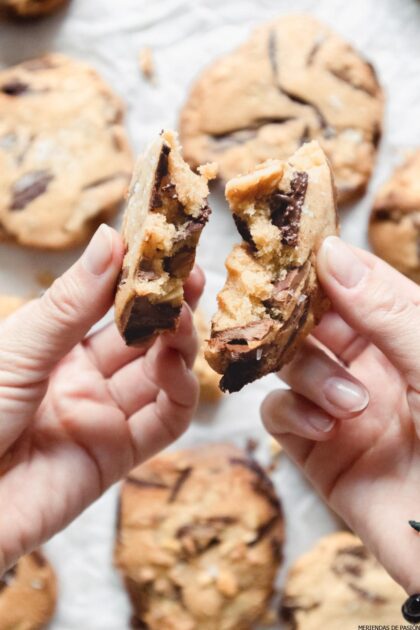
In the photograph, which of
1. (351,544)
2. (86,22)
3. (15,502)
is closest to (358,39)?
(86,22)

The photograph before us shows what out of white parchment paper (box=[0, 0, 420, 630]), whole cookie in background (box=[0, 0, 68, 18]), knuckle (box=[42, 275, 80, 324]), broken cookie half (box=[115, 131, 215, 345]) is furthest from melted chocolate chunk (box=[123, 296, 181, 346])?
whole cookie in background (box=[0, 0, 68, 18])

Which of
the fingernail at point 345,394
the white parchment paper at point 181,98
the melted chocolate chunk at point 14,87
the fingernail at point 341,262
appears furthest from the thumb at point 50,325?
the melted chocolate chunk at point 14,87

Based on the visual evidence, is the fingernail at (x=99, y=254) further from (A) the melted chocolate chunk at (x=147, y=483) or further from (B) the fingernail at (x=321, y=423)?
(A) the melted chocolate chunk at (x=147, y=483)

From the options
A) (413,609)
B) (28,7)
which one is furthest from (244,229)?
(28,7)

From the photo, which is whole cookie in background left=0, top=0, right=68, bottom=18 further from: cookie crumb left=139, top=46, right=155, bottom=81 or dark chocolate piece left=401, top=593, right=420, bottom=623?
dark chocolate piece left=401, top=593, right=420, bottom=623

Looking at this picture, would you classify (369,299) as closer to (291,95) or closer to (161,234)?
(161,234)

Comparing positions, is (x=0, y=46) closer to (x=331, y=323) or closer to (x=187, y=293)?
(x=187, y=293)

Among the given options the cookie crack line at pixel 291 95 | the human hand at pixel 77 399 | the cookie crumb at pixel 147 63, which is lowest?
the human hand at pixel 77 399
